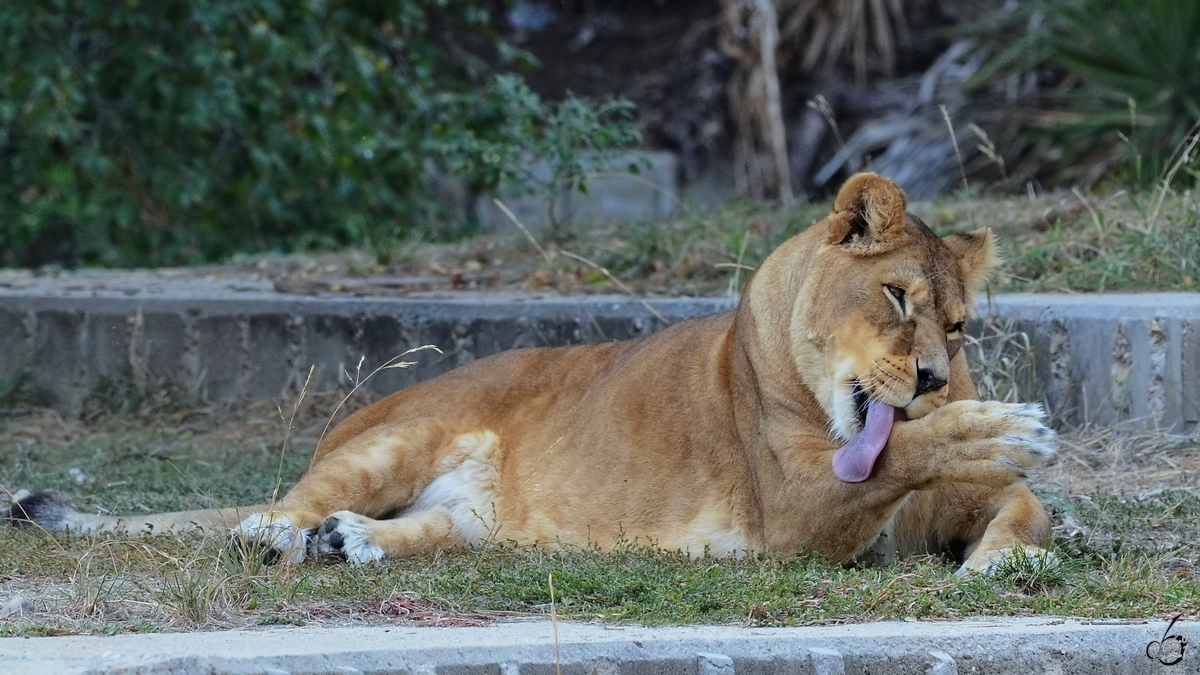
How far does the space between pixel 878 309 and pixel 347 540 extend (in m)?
1.71

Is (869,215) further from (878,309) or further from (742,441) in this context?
(742,441)

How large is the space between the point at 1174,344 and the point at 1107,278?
958 mm

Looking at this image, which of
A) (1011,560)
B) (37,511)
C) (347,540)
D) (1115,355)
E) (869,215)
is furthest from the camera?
(1115,355)

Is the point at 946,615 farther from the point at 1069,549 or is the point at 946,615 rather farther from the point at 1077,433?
the point at 1077,433

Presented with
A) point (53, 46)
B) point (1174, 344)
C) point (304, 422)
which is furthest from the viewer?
point (53, 46)

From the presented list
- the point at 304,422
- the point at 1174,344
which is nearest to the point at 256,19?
the point at 304,422

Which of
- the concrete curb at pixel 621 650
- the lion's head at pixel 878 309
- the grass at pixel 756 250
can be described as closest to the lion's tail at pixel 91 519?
the concrete curb at pixel 621 650

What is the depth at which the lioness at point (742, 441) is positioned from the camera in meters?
3.73

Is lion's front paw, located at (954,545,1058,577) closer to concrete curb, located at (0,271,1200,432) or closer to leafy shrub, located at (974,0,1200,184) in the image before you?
concrete curb, located at (0,271,1200,432)

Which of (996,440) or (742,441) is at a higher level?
(996,440)

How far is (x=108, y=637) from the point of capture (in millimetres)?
2969

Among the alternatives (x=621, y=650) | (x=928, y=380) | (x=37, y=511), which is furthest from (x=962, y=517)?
(x=37, y=511)

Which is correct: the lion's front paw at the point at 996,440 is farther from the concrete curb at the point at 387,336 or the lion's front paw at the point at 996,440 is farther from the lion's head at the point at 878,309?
the concrete curb at the point at 387,336

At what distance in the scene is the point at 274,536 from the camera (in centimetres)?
419
